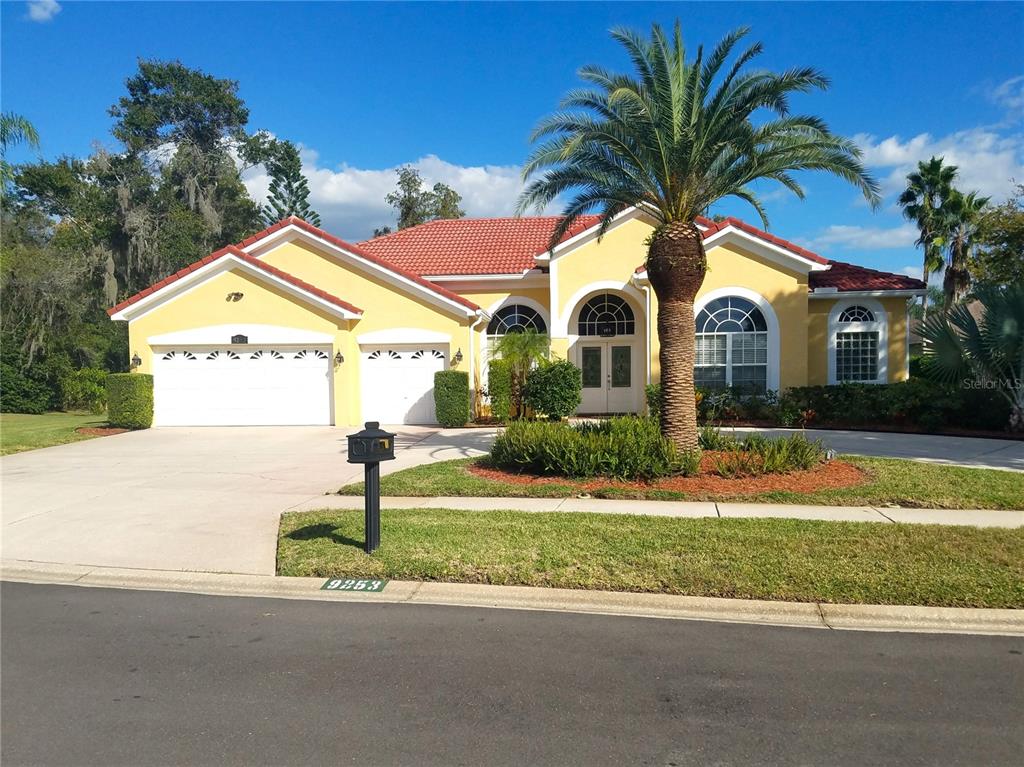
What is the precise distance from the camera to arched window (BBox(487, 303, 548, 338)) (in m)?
21.7

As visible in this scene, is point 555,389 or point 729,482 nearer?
point 729,482

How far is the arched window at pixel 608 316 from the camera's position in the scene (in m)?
21.1

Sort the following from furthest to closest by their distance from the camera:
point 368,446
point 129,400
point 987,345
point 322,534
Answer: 1. point 129,400
2. point 987,345
3. point 322,534
4. point 368,446

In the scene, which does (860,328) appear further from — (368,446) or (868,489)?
(368,446)

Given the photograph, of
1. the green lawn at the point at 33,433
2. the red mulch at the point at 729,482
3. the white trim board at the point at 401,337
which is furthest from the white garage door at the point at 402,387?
the red mulch at the point at 729,482

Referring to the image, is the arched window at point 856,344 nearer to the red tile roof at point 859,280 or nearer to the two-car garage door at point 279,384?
the red tile roof at point 859,280

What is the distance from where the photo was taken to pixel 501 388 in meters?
18.5

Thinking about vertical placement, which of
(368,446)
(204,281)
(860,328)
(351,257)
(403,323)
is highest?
(351,257)

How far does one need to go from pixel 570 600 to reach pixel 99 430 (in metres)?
16.2

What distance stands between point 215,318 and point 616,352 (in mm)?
11175

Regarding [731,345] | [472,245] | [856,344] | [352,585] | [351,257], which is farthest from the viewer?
[472,245]

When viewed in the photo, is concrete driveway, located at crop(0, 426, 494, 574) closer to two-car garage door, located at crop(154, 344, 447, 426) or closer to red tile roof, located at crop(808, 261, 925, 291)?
two-car garage door, located at crop(154, 344, 447, 426)

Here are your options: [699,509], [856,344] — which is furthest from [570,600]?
[856,344]

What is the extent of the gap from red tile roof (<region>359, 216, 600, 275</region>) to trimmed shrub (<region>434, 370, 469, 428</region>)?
456 centimetres
